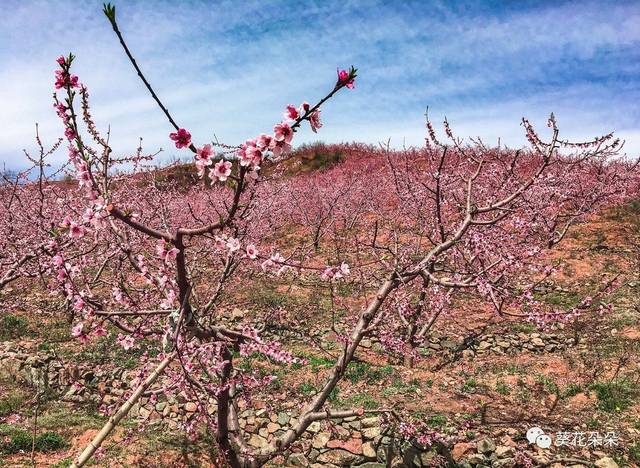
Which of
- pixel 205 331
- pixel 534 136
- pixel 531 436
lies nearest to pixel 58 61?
pixel 205 331

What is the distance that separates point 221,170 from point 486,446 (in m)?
5.63

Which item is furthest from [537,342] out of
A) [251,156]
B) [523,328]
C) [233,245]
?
[251,156]

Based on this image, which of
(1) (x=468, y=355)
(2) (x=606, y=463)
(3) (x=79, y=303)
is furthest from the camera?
(1) (x=468, y=355)

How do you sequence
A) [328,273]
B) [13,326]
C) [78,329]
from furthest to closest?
[13,326]
[328,273]
[78,329]

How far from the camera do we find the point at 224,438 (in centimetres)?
462

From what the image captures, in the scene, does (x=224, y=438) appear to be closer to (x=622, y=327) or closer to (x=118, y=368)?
(x=118, y=368)

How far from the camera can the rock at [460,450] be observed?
6.00 metres

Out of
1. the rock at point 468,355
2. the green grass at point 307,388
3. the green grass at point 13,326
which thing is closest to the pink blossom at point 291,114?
the green grass at point 307,388

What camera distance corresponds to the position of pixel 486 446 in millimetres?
6039

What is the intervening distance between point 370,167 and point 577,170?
1475 cm

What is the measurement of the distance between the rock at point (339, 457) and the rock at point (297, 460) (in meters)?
0.22

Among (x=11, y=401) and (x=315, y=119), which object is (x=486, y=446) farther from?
(x=11, y=401)

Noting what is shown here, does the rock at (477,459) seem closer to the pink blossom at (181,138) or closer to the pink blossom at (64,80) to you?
the pink blossom at (181,138)

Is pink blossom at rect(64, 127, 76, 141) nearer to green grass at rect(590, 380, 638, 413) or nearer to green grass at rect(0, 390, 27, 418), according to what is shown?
green grass at rect(0, 390, 27, 418)
